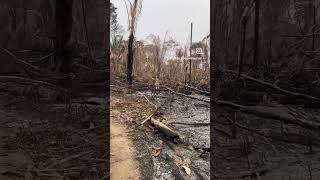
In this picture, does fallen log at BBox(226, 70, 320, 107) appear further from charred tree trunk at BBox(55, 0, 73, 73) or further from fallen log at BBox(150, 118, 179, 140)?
charred tree trunk at BBox(55, 0, 73, 73)

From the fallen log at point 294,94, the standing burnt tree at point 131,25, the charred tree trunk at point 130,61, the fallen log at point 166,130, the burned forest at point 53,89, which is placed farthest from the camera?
the charred tree trunk at point 130,61

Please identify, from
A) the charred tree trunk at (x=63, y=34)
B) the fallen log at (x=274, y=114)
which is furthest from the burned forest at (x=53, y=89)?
the fallen log at (x=274, y=114)

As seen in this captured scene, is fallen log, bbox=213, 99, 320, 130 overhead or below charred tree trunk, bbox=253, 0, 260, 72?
below

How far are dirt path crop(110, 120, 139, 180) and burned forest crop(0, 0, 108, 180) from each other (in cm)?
29

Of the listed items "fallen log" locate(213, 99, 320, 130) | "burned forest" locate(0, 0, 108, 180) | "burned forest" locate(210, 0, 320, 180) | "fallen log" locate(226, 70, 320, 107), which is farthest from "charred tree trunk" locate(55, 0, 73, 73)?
"fallen log" locate(226, 70, 320, 107)

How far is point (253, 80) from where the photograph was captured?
2.40 meters

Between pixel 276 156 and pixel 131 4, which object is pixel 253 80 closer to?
pixel 276 156

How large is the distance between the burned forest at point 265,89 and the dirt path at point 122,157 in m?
0.56

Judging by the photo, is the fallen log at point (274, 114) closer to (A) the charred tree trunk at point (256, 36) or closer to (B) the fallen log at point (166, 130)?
(A) the charred tree trunk at point (256, 36)

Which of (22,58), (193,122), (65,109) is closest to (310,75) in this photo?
(193,122)

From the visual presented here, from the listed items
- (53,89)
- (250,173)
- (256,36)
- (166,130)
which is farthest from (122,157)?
(256,36)

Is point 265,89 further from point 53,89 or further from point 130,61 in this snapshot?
point 130,61

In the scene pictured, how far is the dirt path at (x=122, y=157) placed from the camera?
8.79 feet

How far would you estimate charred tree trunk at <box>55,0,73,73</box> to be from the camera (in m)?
2.46
